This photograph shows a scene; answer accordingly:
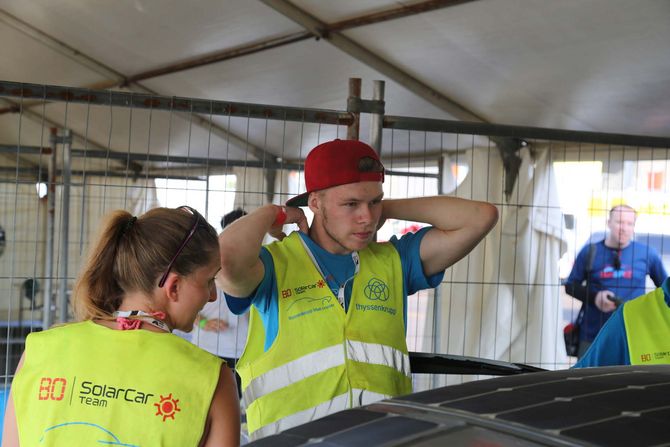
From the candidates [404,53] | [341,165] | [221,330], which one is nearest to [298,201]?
[341,165]

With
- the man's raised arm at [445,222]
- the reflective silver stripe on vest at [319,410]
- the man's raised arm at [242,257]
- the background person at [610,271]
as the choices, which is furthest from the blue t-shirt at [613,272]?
the man's raised arm at [242,257]

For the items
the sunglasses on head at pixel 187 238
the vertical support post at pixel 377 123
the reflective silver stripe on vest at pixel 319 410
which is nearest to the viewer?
the sunglasses on head at pixel 187 238

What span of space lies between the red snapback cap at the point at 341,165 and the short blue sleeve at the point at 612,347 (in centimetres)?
81

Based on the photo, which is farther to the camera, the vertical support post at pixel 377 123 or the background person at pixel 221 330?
the background person at pixel 221 330

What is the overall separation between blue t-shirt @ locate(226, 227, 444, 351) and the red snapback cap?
0.20 metres

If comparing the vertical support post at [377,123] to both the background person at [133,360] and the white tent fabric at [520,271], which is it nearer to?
the background person at [133,360]

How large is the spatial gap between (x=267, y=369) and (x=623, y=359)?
1.05 metres

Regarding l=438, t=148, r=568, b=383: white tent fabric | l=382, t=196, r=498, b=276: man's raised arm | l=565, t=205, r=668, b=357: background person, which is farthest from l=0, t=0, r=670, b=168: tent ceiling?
l=382, t=196, r=498, b=276: man's raised arm

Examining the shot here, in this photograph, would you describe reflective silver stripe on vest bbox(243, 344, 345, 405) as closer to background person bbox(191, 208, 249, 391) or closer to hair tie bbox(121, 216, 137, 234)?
hair tie bbox(121, 216, 137, 234)

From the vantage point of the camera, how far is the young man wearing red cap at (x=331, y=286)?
2.32 m

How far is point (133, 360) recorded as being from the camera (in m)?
1.56

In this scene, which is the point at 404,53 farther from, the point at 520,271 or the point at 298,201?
the point at 298,201

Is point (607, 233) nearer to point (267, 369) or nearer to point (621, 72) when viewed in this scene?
point (621, 72)

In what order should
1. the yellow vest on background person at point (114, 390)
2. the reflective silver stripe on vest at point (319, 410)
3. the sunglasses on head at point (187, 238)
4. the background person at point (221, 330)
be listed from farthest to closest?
1. the background person at point (221, 330)
2. the reflective silver stripe on vest at point (319, 410)
3. the sunglasses on head at point (187, 238)
4. the yellow vest on background person at point (114, 390)
